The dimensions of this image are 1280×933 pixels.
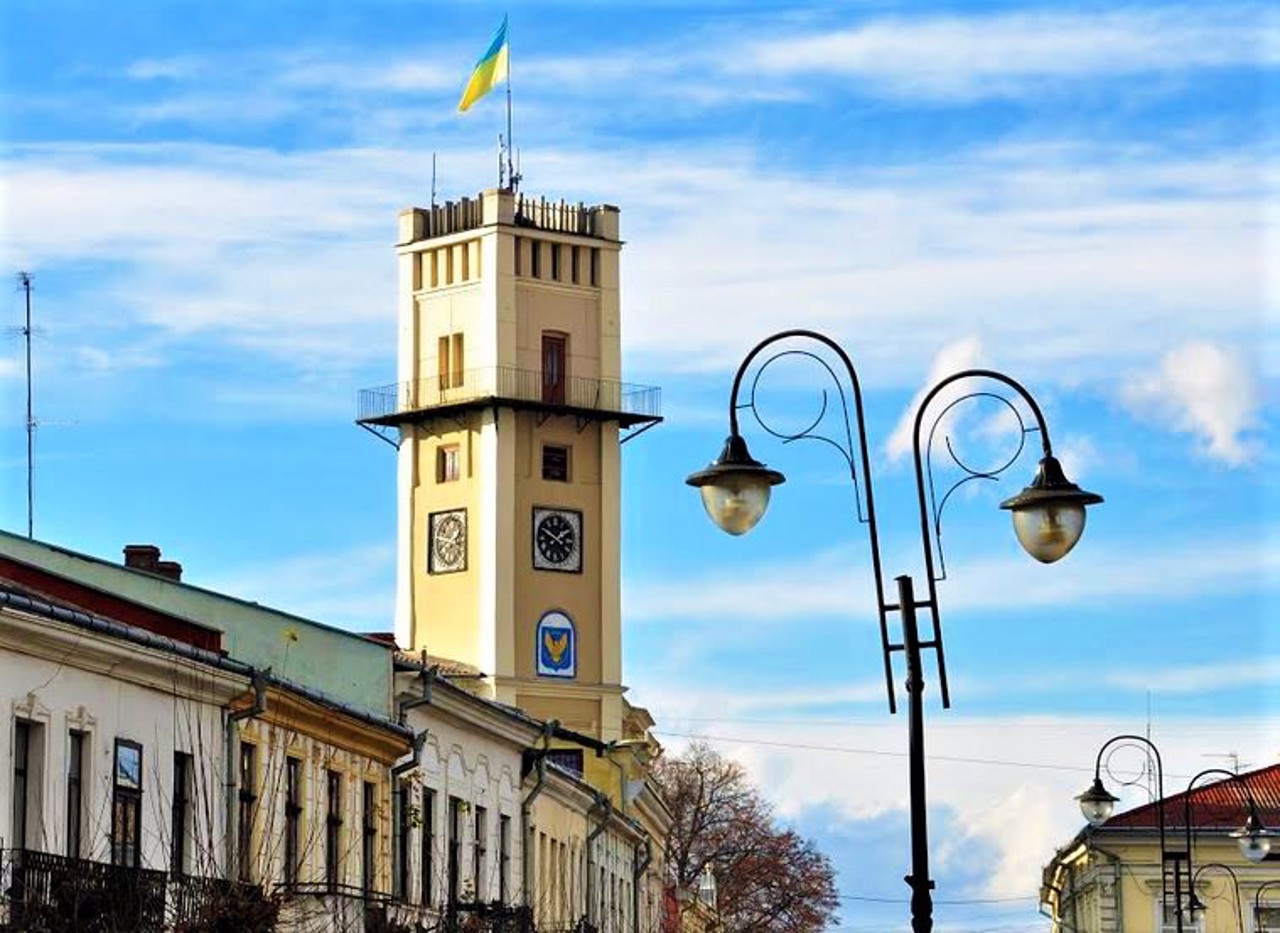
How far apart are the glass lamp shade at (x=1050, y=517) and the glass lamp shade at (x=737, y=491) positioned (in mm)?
1591

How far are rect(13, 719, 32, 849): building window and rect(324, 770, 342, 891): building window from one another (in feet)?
32.8

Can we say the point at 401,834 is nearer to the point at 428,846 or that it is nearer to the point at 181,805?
the point at 428,846

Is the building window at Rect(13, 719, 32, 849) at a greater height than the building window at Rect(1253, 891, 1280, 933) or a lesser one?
lesser

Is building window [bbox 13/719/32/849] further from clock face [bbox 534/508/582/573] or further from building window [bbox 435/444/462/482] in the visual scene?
building window [bbox 435/444/462/482]

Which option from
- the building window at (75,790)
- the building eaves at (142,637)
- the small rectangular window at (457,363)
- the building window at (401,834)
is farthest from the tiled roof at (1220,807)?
the building window at (75,790)

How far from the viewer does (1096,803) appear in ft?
134

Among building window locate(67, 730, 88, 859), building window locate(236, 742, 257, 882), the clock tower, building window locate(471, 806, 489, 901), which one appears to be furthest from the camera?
the clock tower

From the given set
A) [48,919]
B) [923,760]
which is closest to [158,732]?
[48,919]

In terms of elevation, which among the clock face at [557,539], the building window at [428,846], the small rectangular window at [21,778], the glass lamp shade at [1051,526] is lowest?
the small rectangular window at [21,778]

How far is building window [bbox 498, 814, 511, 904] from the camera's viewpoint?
163 feet

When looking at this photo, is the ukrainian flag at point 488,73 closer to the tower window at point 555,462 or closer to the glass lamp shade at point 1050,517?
the tower window at point 555,462

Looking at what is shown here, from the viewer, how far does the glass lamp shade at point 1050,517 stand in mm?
20391

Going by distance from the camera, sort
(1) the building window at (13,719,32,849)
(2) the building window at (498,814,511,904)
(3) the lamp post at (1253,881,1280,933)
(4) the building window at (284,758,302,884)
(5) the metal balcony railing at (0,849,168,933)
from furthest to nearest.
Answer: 1. (3) the lamp post at (1253,881,1280,933)
2. (2) the building window at (498,814,511,904)
3. (4) the building window at (284,758,302,884)
4. (1) the building window at (13,719,32,849)
5. (5) the metal balcony railing at (0,849,168,933)

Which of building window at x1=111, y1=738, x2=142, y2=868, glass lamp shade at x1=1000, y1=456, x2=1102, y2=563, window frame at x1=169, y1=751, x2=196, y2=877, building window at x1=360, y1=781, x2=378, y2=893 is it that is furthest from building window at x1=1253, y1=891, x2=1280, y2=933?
glass lamp shade at x1=1000, y1=456, x2=1102, y2=563
